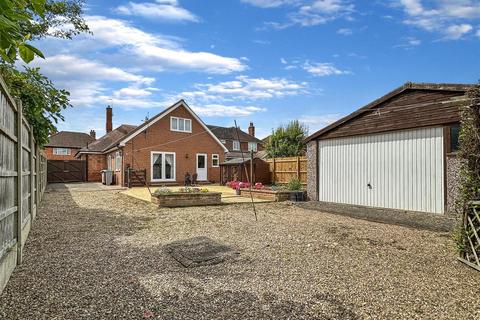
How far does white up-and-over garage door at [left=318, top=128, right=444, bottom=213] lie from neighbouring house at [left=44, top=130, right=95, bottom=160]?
41806mm

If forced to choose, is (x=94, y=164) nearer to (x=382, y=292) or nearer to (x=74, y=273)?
(x=74, y=273)

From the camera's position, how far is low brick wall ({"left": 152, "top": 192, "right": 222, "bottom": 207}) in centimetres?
1181

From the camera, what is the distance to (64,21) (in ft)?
40.1

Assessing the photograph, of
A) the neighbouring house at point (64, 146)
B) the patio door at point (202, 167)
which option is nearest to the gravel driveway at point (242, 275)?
the patio door at point (202, 167)

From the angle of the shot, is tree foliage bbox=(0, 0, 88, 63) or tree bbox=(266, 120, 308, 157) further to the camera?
tree bbox=(266, 120, 308, 157)

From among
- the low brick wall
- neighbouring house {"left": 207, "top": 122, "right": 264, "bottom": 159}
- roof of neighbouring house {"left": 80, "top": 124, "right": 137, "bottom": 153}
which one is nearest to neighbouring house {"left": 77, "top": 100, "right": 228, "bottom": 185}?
roof of neighbouring house {"left": 80, "top": 124, "right": 137, "bottom": 153}

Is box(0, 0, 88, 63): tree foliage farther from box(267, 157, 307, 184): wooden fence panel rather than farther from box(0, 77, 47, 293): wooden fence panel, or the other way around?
box(267, 157, 307, 184): wooden fence panel

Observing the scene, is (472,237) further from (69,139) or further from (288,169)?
(69,139)

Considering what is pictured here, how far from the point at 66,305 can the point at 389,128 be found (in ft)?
33.8

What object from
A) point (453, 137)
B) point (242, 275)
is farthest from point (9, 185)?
point (453, 137)

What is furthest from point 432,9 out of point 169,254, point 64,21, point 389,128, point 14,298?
point 64,21

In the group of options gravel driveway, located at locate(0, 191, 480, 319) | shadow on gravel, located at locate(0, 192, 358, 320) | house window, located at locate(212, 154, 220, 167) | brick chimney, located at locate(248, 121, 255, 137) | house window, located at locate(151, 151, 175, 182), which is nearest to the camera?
shadow on gravel, located at locate(0, 192, 358, 320)

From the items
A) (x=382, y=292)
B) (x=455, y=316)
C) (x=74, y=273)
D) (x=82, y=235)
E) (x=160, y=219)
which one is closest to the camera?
(x=455, y=316)

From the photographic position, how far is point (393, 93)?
415 inches
